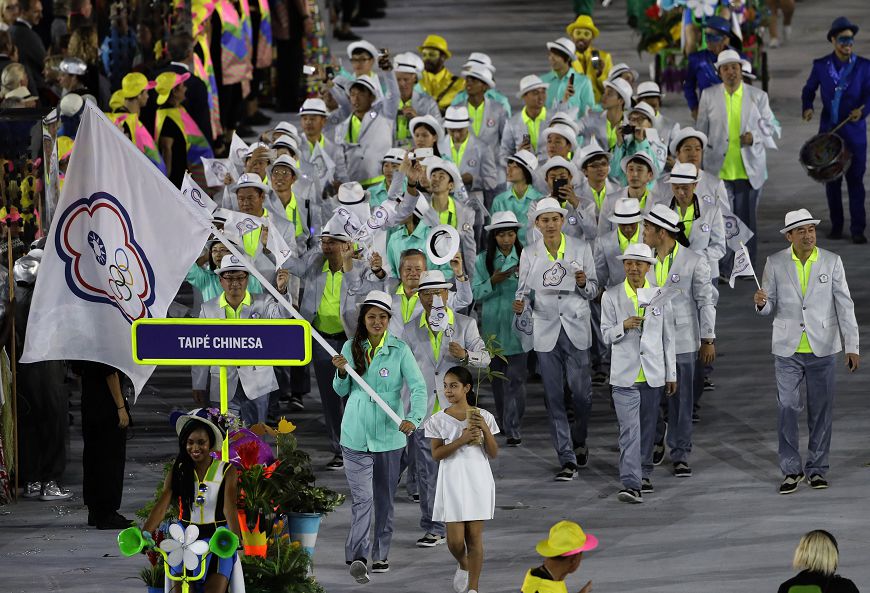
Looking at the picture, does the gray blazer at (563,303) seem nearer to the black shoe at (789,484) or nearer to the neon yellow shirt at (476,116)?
the black shoe at (789,484)

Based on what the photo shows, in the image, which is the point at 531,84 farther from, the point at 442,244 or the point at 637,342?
the point at 637,342

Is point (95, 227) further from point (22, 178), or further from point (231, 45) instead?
point (231, 45)

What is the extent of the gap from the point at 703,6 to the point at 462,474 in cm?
1204

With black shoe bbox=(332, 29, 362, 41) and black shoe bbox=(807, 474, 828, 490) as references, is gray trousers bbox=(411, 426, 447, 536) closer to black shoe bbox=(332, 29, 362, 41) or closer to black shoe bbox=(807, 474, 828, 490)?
black shoe bbox=(807, 474, 828, 490)

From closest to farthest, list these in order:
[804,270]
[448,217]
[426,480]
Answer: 1. [426,480]
2. [804,270]
3. [448,217]

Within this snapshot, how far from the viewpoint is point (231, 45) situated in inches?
1032

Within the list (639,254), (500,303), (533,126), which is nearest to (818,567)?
(639,254)

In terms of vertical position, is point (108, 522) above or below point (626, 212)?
below

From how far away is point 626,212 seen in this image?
18297 mm

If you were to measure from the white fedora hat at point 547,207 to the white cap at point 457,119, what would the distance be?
3.20 meters

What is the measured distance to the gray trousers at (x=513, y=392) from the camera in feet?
60.8

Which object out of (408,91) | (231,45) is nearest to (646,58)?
(231,45)

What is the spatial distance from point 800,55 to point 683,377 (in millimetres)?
16360

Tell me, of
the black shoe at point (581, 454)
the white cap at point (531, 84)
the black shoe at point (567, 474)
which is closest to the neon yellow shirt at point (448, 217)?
the black shoe at point (581, 454)
